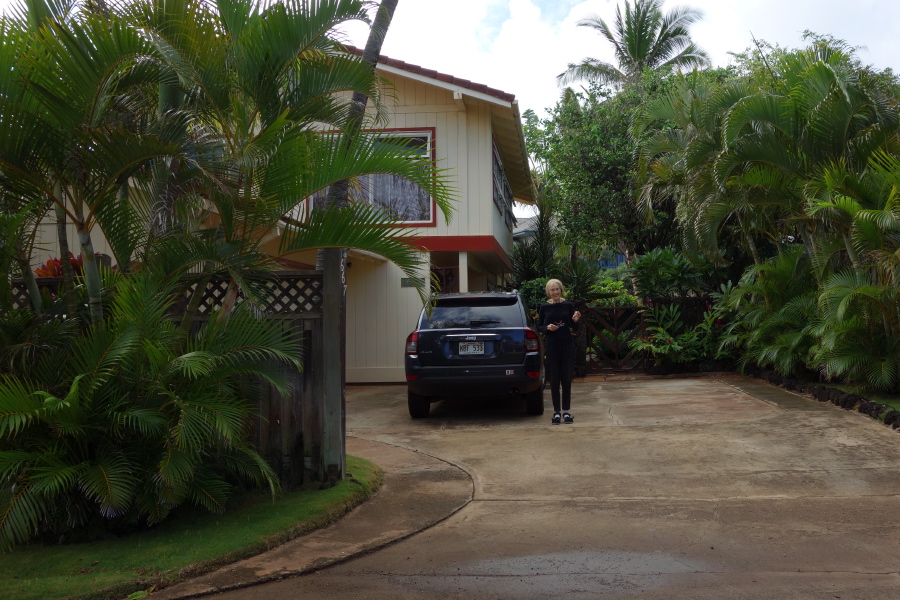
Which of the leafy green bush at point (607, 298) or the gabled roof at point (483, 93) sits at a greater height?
the gabled roof at point (483, 93)

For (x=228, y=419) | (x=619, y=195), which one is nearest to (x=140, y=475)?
(x=228, y=419)

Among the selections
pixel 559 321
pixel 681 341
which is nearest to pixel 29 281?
pixel 559 321

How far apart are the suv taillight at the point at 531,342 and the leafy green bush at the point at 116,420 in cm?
497

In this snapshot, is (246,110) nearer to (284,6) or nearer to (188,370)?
(284,6)

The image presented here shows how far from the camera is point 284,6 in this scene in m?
5.43

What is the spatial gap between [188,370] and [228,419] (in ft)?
1.25

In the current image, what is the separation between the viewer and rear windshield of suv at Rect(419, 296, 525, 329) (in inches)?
383

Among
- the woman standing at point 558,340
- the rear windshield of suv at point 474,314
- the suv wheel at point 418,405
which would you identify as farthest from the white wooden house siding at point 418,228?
the woman standing at point 558,340

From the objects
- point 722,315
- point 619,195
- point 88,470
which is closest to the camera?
point 88,470

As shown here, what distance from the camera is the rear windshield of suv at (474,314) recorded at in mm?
9734

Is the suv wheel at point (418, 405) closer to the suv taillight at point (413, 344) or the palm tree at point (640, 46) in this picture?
the suv taillight at point (413, 344)

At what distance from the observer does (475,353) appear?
963 cm

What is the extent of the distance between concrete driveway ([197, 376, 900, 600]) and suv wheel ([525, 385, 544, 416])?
0.59 ft

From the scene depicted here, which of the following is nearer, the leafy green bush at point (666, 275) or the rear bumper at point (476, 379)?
the rear bumper at point (476, 379)
